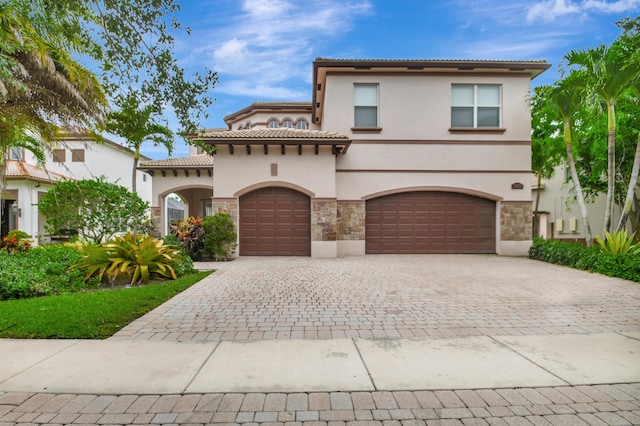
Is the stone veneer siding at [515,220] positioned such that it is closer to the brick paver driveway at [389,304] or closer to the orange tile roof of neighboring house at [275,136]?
the brick paver driveway at [389,304]

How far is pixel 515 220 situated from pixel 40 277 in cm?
1611

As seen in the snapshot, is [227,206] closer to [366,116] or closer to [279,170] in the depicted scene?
[279,170]

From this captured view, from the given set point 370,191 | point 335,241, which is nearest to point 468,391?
point 335,241

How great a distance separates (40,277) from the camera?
7.49 meters

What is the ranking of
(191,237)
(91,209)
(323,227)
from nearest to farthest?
(91,209), (191,237), (323,227)

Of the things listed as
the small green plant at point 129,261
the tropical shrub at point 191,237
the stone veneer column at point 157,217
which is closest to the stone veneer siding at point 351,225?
the tropical shrub at point 191,237

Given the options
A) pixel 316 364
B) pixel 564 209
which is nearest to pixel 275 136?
pixel 316 364

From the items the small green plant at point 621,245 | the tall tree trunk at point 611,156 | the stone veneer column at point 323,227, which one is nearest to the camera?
the small green plant at point 621,245

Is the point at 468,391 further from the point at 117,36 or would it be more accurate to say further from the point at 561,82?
the point at 561,82

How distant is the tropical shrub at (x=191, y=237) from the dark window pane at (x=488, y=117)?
12.4 m

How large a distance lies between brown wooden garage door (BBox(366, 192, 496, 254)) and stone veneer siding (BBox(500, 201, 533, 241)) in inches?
30.9

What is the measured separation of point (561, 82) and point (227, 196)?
41.3 ft

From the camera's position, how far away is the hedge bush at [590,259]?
913 centimetres

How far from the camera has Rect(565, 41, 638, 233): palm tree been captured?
10.2m
